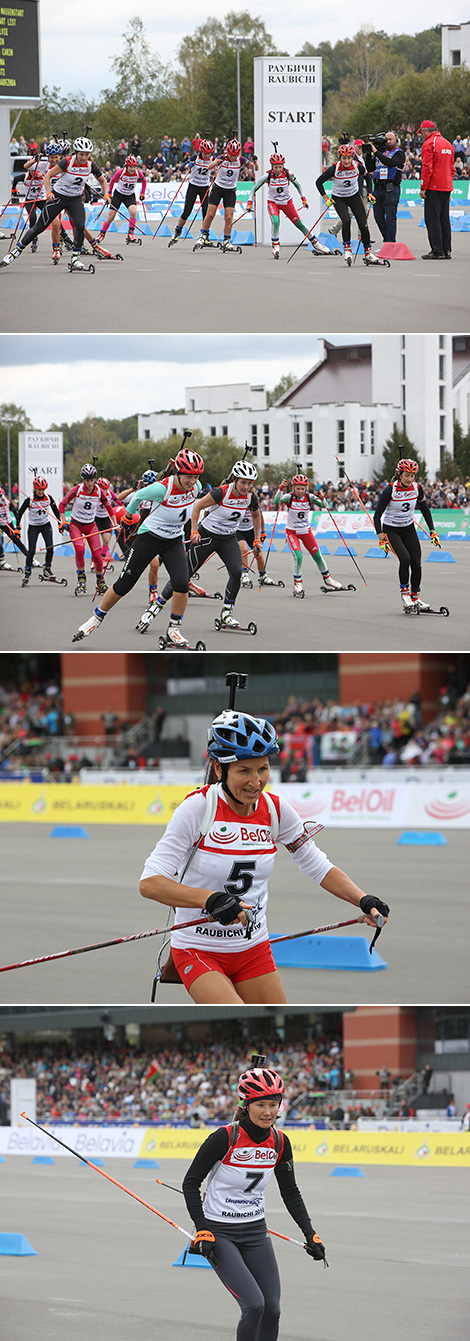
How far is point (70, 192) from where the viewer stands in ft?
34.1

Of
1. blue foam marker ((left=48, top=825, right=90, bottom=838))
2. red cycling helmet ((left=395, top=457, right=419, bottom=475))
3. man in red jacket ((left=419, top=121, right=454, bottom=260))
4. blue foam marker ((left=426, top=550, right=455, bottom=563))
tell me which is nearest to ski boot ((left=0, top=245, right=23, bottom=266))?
man in red jacket ((left=419, top=121, right=454, bottom=260))

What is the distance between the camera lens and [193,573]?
10312 millimetres

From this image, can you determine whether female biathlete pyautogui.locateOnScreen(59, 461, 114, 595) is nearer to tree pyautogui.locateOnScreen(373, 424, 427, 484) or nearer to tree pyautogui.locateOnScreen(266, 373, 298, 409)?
tree pyautogui.locateOnScreen(266, 373, 298, 409)

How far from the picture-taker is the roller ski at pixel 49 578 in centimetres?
1084

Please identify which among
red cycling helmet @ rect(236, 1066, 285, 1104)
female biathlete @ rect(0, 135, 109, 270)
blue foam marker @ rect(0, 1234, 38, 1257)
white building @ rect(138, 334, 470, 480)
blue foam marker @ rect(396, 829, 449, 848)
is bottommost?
blue foam marker @ rect(396, 829, 449, 848)

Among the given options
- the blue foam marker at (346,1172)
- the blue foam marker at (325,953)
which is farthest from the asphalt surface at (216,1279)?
the blue foam marker at (325,953)

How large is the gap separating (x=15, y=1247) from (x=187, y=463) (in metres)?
5.45

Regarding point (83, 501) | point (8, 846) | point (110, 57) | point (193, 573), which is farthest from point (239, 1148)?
point (8, 846)

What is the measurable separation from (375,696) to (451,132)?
22.6 meters

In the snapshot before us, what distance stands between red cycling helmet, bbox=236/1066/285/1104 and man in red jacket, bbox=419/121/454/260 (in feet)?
27.0

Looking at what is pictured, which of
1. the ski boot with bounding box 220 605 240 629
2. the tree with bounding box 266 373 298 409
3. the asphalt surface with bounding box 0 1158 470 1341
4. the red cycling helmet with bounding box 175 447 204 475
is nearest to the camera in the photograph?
the asphalt surface with bounding box 0 1158 470 1341

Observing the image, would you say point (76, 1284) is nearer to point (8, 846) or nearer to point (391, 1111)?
point (391, 1111)

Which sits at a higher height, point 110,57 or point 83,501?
point 110,57

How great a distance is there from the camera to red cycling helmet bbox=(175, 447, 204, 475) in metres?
8.80
